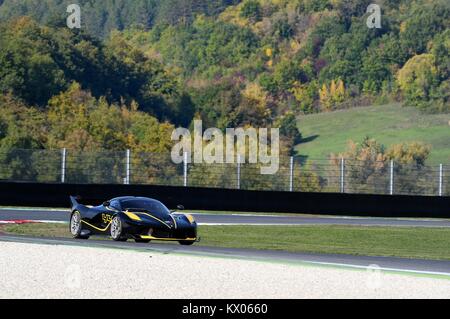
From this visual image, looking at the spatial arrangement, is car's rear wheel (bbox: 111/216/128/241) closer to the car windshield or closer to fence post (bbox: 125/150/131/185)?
the car windshield

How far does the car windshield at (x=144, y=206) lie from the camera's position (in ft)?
66.4

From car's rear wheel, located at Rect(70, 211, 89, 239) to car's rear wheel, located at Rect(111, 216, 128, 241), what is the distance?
89 centimetres

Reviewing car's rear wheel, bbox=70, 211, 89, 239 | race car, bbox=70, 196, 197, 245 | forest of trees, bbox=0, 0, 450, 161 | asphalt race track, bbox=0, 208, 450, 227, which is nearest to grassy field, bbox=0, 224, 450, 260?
race car, bbox=70, 196, 197, 245

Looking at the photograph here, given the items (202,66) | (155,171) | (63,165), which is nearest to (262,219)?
(155,171)

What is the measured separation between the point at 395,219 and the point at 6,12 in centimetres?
13702

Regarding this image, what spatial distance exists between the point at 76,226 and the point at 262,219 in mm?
9909

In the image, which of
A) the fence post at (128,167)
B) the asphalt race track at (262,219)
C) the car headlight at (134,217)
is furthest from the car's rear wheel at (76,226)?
the fence post at (128,167)

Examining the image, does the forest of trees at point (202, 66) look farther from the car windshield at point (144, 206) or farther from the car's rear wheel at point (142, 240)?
the car's rear wheel at point (142, 240)

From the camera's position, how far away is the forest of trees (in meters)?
70.8

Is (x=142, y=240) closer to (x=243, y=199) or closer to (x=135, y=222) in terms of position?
(x=135, y=222)

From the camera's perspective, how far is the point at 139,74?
9450 centimetres
